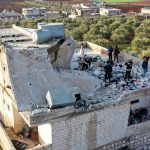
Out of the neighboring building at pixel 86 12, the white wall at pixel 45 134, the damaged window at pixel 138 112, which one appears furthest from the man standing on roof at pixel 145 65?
the neighboring building at pixel 86 12

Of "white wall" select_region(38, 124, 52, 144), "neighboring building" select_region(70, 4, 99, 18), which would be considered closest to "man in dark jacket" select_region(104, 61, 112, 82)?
"white wall" select_region(38, 124, 52, 144)

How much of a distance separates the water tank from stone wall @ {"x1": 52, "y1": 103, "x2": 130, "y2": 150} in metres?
5.06

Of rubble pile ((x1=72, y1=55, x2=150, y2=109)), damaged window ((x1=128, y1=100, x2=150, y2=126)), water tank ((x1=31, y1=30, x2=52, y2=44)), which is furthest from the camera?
water tank ((x1=31, y1=30, x2=52, y2=44))

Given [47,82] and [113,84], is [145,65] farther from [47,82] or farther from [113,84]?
[47,82]

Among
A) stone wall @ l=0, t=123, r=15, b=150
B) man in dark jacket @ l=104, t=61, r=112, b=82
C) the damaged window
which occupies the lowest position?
stone wall @ l=0, t=123, r=15, b=150

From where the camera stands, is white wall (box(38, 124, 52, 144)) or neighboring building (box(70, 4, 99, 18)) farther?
neighboring building (box(70, 4, 99, 18))

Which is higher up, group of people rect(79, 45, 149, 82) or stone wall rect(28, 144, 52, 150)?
group of people rect(79, 45, 149, 82)

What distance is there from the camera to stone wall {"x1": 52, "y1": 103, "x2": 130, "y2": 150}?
13.0 metres

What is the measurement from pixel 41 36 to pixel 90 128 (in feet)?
18.3

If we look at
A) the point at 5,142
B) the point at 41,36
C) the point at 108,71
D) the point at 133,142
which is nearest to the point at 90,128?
the point at 133,142

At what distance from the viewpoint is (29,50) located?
14516 millimetres

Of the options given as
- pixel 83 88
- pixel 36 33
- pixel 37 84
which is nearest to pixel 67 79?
pixel 83 88

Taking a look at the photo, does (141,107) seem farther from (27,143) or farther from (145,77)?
(27,143)

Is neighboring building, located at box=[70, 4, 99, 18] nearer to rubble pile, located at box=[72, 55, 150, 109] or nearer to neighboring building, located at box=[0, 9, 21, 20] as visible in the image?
neighboring building, located at box=[0, 9, 21, 20]
